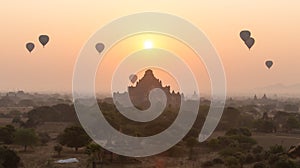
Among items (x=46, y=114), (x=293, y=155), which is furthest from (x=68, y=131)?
(x=46, y=114)

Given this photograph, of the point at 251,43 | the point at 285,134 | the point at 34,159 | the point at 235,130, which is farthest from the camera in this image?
the point at 285,134

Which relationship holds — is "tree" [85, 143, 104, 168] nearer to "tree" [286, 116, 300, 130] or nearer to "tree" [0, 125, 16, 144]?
"tree" [0, 125, 16, 144]

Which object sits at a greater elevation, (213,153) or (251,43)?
(251,43)

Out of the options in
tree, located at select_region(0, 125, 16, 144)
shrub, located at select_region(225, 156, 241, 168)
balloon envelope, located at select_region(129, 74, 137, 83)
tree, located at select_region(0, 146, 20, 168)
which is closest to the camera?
tree, located at select_region(0, 146, 20, 168)

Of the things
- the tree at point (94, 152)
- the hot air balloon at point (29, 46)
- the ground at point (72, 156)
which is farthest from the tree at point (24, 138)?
the hot air balloon at point (29, 46)

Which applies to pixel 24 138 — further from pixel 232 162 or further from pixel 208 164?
pixel 232 162

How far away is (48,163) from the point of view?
39.2m

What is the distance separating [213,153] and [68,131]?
16.2 meters

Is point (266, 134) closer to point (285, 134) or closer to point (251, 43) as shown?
point (285, 134)

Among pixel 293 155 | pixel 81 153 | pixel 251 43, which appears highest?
pixel 251 43

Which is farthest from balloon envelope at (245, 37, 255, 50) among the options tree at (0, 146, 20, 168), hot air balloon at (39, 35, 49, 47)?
tree at (0, 146, 20, 168)

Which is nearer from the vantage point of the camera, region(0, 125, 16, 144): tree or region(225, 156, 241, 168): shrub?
region(225, 156, 241, 168): shrub

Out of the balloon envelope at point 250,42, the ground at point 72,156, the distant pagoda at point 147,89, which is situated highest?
the distant pagoda at point 147,89

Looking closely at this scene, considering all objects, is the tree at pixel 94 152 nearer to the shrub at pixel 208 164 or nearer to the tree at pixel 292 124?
the shrub at pixel 208 164
